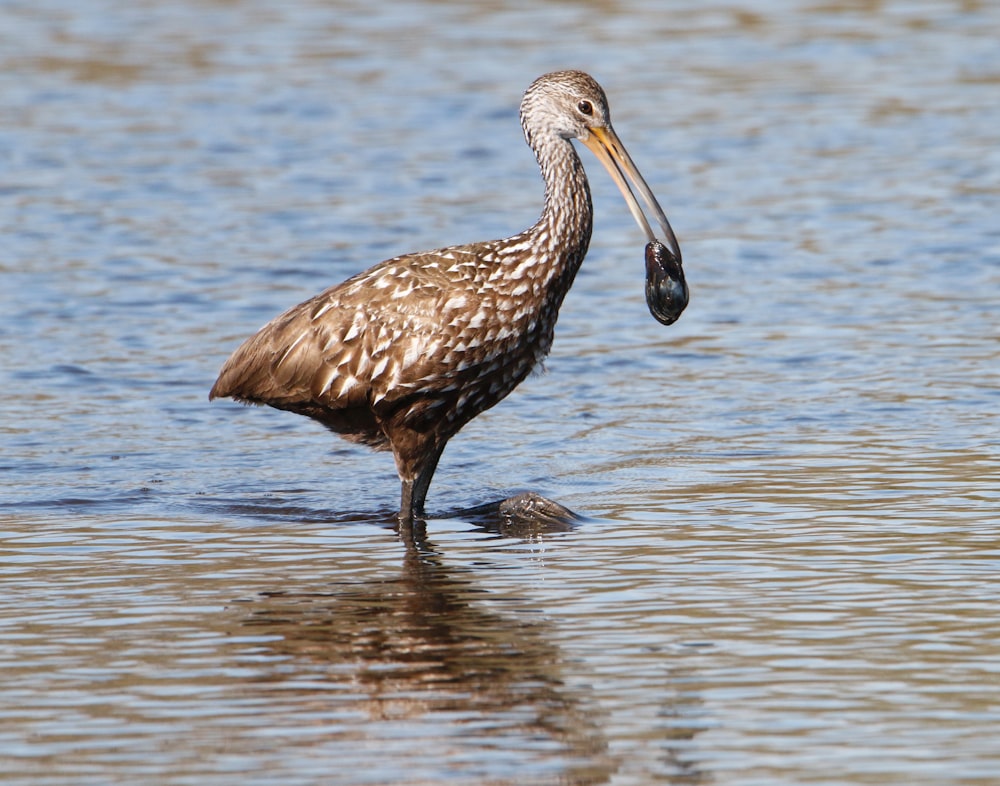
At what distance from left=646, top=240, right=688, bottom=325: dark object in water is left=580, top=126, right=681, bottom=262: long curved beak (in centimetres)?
4

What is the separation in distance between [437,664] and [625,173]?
9.87 ft

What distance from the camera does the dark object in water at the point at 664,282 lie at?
364 inches

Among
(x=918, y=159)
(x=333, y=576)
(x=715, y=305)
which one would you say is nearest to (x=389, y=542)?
(x=333, y=576)

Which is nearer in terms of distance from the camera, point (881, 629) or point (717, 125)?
point (881, 629)

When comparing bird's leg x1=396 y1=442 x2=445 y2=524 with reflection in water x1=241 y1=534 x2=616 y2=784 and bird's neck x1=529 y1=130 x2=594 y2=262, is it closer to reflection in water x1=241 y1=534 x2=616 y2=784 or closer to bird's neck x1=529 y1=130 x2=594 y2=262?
reflection in water x1=241 y1=534 x2=616 y2=784

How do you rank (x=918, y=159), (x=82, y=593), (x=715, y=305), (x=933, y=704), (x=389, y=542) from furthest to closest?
(x=918, y=159)
(x=715, y=305)
(x=389, y=542)
(x=82, y=593)
(x=933, y=704)

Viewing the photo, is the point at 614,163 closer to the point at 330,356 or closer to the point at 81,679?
the point at 330,356

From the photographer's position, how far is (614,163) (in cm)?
933

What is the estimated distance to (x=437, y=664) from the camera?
23.7 feet

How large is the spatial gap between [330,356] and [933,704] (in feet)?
12.1

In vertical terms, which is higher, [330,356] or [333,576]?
[330,356]

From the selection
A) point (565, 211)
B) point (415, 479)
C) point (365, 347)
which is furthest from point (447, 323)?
point (415, 479)

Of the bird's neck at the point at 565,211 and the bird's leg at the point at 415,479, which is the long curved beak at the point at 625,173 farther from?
the bird's leg at the point at 415,479

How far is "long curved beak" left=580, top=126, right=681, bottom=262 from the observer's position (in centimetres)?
906
